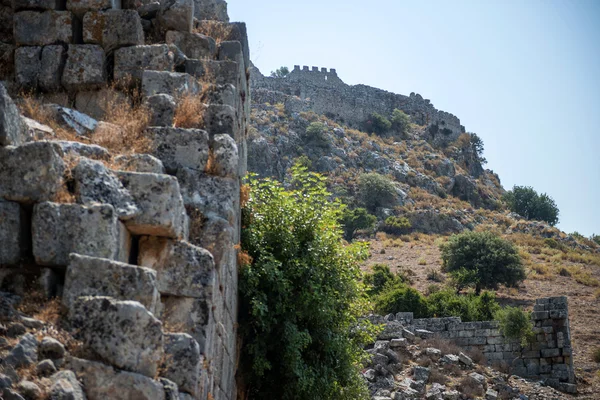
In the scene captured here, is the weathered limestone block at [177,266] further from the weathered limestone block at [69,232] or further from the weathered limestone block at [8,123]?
the weathered limestone block at [8,123]

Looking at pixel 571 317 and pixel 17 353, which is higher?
pixel 17 353

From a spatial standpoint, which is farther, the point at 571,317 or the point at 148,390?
the point at 571,317

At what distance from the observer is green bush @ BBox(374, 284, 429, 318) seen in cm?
2825

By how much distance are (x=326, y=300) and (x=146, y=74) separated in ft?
12.2

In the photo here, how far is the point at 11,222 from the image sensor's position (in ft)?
18.3

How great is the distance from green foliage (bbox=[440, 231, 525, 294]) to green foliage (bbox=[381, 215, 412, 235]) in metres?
6.13

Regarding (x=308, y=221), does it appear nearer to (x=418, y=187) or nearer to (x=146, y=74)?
(x=146, y=74)

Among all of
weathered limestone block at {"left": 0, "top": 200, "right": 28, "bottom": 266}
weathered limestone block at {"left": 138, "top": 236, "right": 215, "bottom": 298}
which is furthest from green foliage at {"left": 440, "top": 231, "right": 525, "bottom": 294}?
weathered limestone block at {"left": 0, "top": 200, "right": 28, "bottom": 266}

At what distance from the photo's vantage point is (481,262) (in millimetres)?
38031

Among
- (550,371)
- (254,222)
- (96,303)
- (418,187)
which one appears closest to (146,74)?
(254,222)

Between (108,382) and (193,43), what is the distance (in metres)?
5.69

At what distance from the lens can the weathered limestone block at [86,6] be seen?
9.10 metres

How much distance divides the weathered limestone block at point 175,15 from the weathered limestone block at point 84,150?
332 centimetres

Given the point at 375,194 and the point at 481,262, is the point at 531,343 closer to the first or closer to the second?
the point at 481,262
